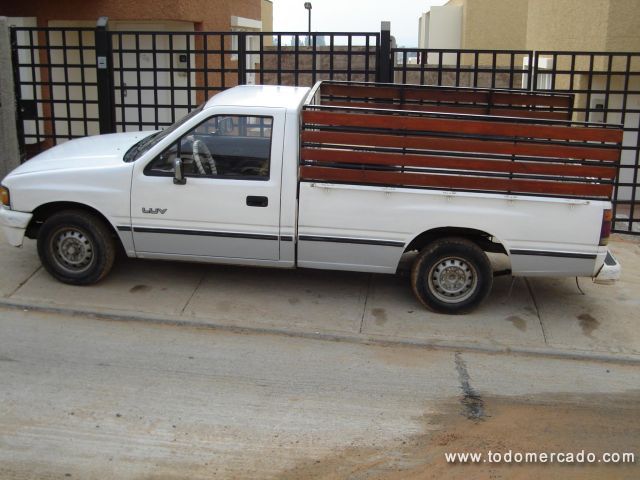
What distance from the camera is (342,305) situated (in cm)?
726

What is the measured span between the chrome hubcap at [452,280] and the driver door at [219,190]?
1.42 m

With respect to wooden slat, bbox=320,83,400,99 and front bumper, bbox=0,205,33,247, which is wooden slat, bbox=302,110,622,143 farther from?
front bumper, bbox=0,205,33,247

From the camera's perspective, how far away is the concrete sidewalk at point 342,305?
6.74m

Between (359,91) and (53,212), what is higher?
(359,91)

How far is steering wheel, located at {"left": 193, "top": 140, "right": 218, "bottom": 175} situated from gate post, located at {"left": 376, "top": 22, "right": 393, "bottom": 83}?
12.8 feet

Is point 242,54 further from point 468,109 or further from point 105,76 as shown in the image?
point 468,109

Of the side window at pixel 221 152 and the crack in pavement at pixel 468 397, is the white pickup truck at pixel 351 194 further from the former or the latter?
the crack in pavement at pixel 468 397

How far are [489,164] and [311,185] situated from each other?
5.02 ft

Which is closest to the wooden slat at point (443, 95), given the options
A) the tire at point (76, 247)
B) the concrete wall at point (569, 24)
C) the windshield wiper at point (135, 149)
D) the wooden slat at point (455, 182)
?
the wooden slat at point (455, 182)

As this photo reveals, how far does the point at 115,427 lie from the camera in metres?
5.07

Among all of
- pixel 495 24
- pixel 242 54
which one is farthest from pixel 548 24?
pixel 495 24

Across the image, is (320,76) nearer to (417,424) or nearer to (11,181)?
(11,181)

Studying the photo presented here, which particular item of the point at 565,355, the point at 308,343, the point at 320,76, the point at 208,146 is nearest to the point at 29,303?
the point at 208,146

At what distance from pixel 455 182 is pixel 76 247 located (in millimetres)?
3452
